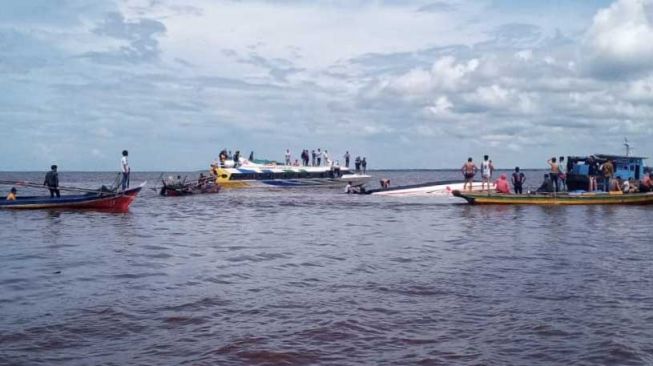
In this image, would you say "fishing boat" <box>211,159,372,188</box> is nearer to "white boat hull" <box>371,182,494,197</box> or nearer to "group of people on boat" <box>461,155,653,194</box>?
"white boat hull" <box>371,182,494,197</box>

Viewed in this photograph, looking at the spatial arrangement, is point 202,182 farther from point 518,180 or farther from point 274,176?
point 518,180

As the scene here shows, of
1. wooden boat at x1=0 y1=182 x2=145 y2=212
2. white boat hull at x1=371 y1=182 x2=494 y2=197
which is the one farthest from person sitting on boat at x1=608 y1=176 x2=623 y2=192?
wooden boat at x1=0 y1=182 x2=145 y2=212

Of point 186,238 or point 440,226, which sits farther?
point 440,226

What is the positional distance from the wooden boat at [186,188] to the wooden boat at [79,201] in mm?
15258

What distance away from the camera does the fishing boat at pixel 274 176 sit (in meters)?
53.3

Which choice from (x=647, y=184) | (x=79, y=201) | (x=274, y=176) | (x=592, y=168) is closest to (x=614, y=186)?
(x=647, y=184)

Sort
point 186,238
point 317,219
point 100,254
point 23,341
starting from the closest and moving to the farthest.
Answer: point 23,341 → point 100,254 → point 186,238 → point 317,219

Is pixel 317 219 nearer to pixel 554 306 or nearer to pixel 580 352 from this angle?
pixel 554 306

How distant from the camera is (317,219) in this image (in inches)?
1000

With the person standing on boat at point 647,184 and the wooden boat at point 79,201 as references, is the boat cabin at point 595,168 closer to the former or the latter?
the person standing on boat at point 647,184

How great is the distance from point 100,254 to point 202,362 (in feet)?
29.5

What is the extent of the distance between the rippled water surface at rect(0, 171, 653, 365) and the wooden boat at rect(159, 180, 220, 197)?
22.1 m

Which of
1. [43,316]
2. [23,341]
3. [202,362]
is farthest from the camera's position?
[43,316]

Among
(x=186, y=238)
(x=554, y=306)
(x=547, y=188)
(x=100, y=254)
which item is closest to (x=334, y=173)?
(x=547, y=188)
